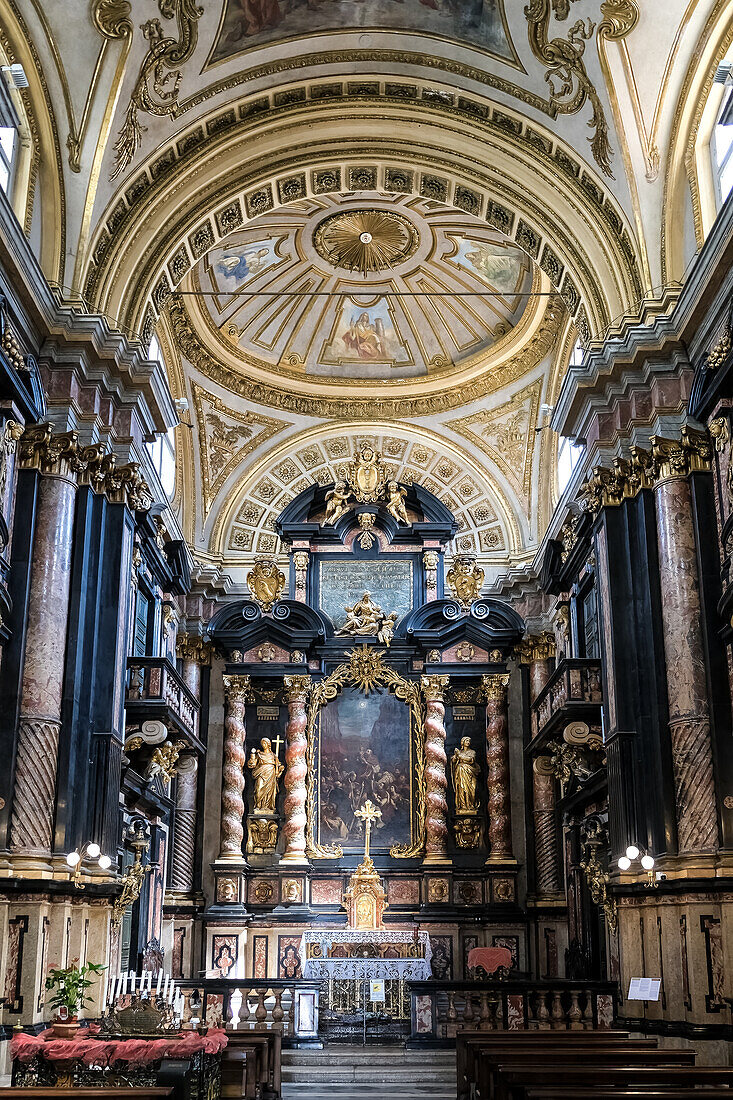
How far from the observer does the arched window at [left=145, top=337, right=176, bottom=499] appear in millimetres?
25220

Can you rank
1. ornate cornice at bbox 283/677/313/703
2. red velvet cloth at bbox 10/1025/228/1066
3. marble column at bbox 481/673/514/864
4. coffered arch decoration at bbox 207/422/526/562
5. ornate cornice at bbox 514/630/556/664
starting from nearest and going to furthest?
red velvet cloth at bbox 10/1025/228/1066 < marble column at bbox 481/673/514/864 < ornate cornice at bbox 514/630/556/664 < ornate cornice at bbox 283/677/313/703 < coffered arch decoration at bbox 207/422/526/562

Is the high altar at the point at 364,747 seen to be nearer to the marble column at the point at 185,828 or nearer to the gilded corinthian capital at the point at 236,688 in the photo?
the gilded corinthian capital at the point at 236,688

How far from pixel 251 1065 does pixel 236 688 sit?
1333 centimetres

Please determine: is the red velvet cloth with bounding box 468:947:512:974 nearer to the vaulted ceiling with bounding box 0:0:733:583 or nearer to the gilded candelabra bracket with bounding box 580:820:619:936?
the gilded candelabra bracket with bounding box 580:820:619:936

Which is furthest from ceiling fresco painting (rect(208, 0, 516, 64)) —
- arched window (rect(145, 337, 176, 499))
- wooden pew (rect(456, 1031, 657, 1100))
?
wooden pew (rect(456, 1031, 657, 1100))

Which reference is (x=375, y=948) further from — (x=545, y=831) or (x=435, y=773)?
(x=545, y=831)

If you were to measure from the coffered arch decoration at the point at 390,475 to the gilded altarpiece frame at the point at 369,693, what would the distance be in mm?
4059

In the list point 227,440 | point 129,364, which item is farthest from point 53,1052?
point 227,440

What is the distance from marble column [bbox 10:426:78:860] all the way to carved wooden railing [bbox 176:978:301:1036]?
468 centimetres

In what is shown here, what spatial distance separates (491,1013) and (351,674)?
9312 mm

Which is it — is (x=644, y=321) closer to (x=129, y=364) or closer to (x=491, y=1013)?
(x=129, y=364)

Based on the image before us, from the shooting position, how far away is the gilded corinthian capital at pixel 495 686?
25812mm

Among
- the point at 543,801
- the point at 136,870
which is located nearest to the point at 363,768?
the point at 543,801

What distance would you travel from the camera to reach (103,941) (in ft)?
51.7
